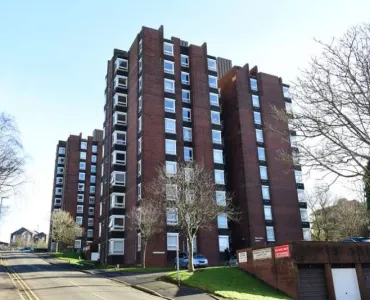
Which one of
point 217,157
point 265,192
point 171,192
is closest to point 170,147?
point 217,157

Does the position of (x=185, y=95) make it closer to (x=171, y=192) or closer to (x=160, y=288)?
(x=171, y=192)

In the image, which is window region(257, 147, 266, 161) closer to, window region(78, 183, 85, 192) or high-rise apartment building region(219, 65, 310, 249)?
high-rise apartment building region(219, 65, 310, 249)

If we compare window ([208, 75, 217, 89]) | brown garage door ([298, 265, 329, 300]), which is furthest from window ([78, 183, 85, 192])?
brown garage door ([298, 265, 329, 300])

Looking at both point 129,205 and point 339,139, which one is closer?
point 339,139

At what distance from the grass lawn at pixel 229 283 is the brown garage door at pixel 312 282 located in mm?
1841

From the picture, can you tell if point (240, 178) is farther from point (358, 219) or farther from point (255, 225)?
point (358, 219)

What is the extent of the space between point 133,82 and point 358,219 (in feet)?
121

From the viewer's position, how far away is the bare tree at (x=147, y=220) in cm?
4412

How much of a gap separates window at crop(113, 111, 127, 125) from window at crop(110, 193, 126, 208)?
10.9 meters

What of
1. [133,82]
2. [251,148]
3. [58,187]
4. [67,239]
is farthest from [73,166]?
[251,148]

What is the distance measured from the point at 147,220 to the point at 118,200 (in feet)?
41.1

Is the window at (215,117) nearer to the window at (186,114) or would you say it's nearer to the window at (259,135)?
the window at (186,114)

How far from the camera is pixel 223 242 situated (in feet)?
175

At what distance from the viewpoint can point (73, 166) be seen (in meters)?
108
